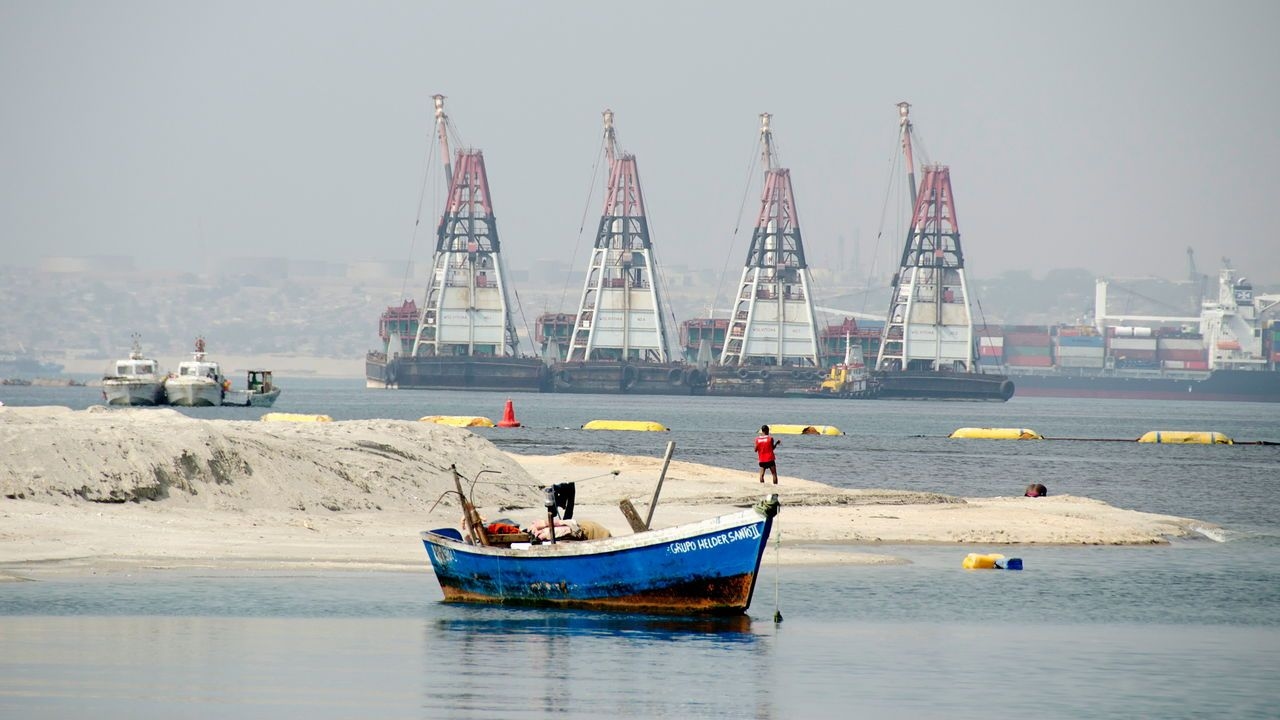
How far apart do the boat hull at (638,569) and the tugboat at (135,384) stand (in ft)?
266

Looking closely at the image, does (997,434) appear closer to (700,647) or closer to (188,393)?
(188,393)

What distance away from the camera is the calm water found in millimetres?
18672

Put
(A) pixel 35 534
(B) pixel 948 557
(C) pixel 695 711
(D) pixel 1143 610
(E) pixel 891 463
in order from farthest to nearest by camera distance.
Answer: (E) pixel 891 463 < (B) pixel 948 557 < (A) pixel 35 534 < (D) pixel 1143 610 < (C) pixel 695 711

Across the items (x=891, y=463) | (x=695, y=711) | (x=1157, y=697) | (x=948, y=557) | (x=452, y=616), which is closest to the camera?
(x=695, y=711)

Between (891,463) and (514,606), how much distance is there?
4584cm

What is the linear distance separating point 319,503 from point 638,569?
1343 cm

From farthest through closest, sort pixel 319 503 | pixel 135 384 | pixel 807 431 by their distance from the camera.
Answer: pixel 135 384 < pixel 807 431 < pixel 319 503

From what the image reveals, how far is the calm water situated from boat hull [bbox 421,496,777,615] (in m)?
0.39

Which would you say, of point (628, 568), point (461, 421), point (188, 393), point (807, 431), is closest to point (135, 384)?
point (188, 393)

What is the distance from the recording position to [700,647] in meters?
22.6

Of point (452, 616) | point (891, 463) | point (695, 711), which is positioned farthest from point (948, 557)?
point (891, 463)

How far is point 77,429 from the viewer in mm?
35156

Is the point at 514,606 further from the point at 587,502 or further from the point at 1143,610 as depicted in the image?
the point at 587,502

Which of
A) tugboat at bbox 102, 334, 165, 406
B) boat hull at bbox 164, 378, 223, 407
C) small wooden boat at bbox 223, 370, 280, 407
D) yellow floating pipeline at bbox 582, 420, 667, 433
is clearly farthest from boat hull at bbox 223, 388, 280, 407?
yellow floating pipeline at bbox 582, 420, 667, 433
